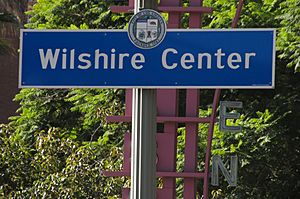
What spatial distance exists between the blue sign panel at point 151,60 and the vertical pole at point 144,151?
107 mm

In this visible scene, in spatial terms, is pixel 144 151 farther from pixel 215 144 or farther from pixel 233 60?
pixel 215 144

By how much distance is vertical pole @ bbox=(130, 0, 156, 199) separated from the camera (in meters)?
3.67

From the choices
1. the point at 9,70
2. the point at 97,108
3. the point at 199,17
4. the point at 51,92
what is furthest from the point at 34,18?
the point at 9,70

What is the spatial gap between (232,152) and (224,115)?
490cm

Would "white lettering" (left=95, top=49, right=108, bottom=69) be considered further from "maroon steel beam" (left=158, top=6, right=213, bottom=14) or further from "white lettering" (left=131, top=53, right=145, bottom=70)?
"maroon steel beam" (left=158, top=6, right=213, bottom=14)

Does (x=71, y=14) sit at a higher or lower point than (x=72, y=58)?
higher

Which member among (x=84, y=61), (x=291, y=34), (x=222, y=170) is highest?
(x=291, y=34)

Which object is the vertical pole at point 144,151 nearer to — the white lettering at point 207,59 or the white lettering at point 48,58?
the white lettering at point 207,59

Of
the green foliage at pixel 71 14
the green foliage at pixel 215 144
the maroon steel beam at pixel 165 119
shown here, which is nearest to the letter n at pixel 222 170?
the maroon steel beam at pixel 165 119

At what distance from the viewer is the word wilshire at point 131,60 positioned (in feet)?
12.4

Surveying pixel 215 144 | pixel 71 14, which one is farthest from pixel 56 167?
pixel 71 14

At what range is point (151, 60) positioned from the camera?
12.4ft

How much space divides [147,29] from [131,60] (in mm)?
159

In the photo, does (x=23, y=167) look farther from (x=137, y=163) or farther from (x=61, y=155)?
(x=137, y=163)
